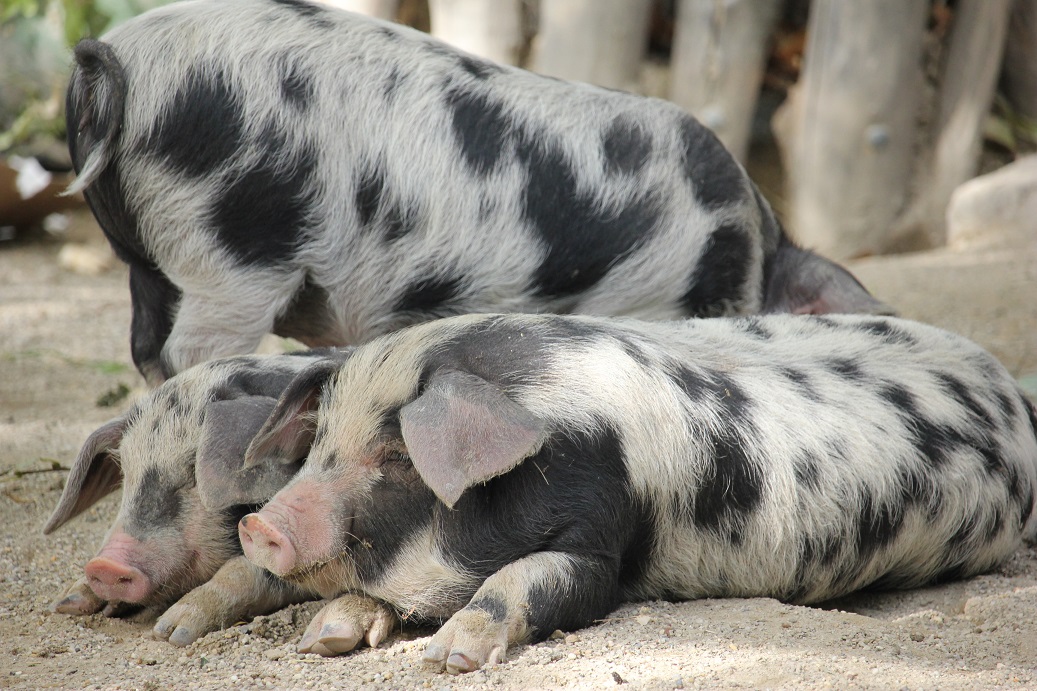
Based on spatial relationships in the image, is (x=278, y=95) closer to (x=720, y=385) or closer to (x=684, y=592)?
(x=720, y=385)

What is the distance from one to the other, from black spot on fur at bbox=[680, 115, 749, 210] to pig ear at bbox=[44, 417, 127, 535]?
79.1 inches

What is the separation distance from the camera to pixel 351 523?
2869mm

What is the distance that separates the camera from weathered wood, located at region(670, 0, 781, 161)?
7.64 meters

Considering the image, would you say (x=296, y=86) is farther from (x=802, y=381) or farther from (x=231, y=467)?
(x=802, y=381)

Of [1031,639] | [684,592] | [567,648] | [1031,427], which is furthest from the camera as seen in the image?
[1031,427]

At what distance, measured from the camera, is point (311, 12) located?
13.2 feet

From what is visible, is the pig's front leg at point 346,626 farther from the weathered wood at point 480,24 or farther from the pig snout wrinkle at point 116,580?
the weathered wood at point 480,24

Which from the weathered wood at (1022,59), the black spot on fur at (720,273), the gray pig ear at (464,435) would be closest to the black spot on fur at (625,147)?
the black spot on fur at (720,273)

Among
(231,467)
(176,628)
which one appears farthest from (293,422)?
(176,628)

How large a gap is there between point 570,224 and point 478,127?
1.40ft

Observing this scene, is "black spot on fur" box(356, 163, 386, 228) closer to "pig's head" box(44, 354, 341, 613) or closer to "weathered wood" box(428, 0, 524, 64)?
"pig's head" box(44, 354, 341, 613)

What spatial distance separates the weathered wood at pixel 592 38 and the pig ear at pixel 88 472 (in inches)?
182

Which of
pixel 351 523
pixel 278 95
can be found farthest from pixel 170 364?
pixel 351 523

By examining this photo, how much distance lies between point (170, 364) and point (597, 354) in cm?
152
